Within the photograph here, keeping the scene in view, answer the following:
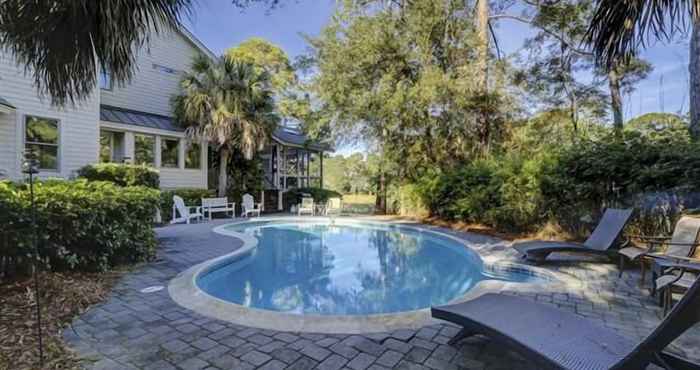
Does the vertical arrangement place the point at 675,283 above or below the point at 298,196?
below

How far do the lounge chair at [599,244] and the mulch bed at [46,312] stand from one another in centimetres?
653

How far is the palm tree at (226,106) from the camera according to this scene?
13188 millimetres

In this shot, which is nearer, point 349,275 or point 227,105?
point 349,275

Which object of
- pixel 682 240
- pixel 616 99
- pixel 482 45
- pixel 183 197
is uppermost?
pixel 482 45

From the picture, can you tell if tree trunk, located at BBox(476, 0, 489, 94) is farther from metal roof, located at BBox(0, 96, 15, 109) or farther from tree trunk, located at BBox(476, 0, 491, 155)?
metal roof, located at BBox(0, 96, 15, 109)

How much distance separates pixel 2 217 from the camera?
3.93 m

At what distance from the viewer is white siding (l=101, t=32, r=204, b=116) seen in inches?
541

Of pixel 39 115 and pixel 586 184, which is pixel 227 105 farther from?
pixel 586 184

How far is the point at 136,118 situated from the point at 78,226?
33.7 ft

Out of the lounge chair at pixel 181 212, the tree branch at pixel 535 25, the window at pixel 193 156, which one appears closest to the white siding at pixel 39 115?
the lounge chair at pixel 181 212

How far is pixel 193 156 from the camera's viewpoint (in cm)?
1491

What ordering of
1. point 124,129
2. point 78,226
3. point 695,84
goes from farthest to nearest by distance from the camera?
point 124,129
point 695,84
point 78,226

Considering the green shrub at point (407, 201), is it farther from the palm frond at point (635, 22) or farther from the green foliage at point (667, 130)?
the palm frond at point (635, 22)

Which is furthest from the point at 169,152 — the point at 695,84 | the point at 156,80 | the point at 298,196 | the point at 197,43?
the point at 695,84
